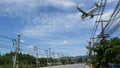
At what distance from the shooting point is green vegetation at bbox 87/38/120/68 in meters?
29.5

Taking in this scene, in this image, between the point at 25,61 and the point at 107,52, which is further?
the point at 25,61

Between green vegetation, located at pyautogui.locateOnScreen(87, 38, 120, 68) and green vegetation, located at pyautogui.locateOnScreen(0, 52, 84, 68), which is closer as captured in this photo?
green vegetation, located at pyautogui.locateOnScreen(87, 38, 120, 68)

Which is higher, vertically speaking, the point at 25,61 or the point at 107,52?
the point at 25,61

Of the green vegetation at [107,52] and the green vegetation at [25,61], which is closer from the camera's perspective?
the green vegetation at [107,52]

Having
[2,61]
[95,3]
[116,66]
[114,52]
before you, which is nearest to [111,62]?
[116,66]

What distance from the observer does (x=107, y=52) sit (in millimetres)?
30484

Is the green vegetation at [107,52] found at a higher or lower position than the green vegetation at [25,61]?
lower

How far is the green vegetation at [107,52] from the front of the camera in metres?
29.5

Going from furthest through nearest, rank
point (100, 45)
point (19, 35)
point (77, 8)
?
point (19, 35) < point (100, 45) < point (77, 8)

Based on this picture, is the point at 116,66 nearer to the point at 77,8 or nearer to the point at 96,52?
the point at 96,52

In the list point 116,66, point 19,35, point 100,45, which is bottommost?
point 116,66

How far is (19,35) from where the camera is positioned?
147 ft

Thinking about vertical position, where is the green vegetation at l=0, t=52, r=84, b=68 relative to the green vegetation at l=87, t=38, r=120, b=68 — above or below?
above

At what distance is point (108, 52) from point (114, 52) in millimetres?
983
